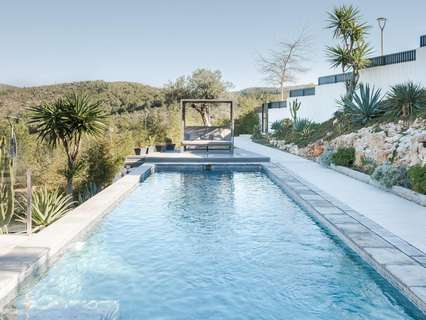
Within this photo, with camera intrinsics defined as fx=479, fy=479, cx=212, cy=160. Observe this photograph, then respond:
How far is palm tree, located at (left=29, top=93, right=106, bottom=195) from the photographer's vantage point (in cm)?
1063

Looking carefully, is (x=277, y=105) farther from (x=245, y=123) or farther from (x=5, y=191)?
(x=5, y=191)

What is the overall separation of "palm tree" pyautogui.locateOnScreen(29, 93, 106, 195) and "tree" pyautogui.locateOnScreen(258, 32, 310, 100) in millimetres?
25763

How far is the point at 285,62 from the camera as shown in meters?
35.4

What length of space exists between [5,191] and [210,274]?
3.95 meters

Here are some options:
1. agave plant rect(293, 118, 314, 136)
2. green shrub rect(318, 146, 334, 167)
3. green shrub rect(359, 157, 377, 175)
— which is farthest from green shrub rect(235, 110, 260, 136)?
green shrub rect(359, 157, 377, 175)

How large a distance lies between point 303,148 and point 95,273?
1494 centimetres

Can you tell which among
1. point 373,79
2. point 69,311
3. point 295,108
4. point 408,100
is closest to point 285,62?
point 295,108

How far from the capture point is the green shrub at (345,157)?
524 inches

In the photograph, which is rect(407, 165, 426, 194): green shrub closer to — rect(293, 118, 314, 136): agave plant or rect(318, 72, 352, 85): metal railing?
rect(318, 72, 352, 85): metal railing

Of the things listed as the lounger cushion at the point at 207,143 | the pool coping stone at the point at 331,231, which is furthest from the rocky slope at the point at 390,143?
the lounger cushion at the point at 207,143

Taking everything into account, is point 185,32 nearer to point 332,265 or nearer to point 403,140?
point 403,140

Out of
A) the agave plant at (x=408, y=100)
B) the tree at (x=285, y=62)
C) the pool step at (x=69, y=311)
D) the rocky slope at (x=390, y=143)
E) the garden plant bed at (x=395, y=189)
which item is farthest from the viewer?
the tree at (x=285, y=62)

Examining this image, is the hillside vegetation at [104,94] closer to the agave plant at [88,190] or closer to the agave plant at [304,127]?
the agave plant at [304,127]

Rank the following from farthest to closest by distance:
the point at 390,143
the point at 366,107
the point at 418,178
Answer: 1. the point at 366,107
2. the point at 390,143
3. the point at 418,178
